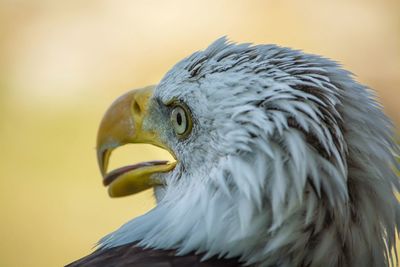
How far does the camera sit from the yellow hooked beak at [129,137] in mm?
2545

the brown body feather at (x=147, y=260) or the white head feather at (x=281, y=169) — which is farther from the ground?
the white head feather at (x=281, y=169)

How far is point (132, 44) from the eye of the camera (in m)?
7.36

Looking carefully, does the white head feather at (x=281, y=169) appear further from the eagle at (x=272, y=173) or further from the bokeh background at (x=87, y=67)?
the bokeh background at (x=87, y=67)

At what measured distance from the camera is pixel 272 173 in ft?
6.67

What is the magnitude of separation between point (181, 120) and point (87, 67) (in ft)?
16.8

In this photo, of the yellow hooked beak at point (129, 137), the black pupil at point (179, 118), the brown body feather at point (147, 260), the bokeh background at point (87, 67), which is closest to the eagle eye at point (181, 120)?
the black pupil at point (179, 118)

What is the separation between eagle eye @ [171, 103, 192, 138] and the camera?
90.9 inches

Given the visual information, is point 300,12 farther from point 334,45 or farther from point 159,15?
Result: point 159,15

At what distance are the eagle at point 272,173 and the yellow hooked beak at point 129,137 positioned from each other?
23cm

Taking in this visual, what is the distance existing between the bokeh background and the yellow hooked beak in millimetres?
3288

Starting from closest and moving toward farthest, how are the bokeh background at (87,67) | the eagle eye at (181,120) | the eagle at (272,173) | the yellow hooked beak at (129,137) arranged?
the eagle at (272,173) < the eagle eye at (181,120) < the yellow hooked beak at (129,137) < the bokeh background at (87,67)

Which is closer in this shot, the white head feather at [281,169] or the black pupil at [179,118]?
the white head feather at [281,169]

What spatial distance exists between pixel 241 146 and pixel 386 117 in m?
0.43

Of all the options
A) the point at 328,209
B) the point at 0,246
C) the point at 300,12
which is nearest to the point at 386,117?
the point at 328,209
